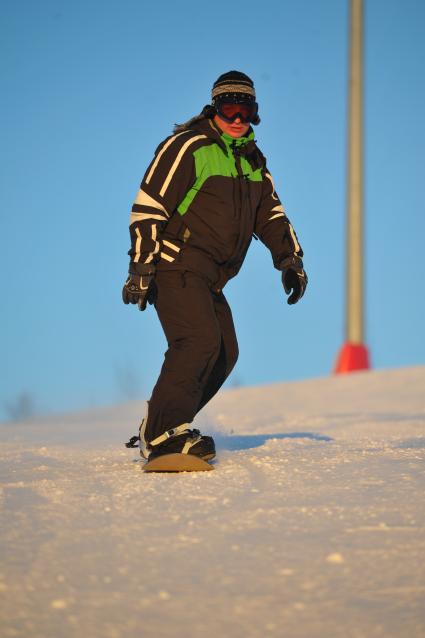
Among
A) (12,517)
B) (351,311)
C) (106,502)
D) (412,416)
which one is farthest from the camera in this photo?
(351,311)

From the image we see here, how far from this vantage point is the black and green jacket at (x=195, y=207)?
178 inches

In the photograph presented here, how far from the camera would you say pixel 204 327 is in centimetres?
446

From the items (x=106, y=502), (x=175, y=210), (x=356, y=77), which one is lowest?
(x=106, y=502)

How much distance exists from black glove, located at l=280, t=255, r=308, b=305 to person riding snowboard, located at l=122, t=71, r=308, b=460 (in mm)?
300

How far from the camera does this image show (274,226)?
16.4 feet

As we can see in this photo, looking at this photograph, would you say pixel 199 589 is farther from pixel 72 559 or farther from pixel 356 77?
pixel 356 77

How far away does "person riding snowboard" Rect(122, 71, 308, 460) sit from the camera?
445 cm

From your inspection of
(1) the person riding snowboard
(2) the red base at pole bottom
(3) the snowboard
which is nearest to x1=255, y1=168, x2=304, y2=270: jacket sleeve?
(1) the person riding snowboard

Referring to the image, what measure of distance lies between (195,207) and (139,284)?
44 centimetres

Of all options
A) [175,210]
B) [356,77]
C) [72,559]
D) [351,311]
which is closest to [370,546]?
[72,559]

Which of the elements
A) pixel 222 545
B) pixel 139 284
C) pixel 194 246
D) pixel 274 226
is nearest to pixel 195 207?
pixel 194 246

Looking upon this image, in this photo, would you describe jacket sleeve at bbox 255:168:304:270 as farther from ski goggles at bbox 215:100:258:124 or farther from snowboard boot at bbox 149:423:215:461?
snowboard boot at bbox 149:423:215:461

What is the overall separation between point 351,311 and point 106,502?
9.39 m

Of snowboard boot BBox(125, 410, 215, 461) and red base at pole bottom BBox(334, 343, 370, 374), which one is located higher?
red base at pole bottom BBox(334, 343, 370, 374)
